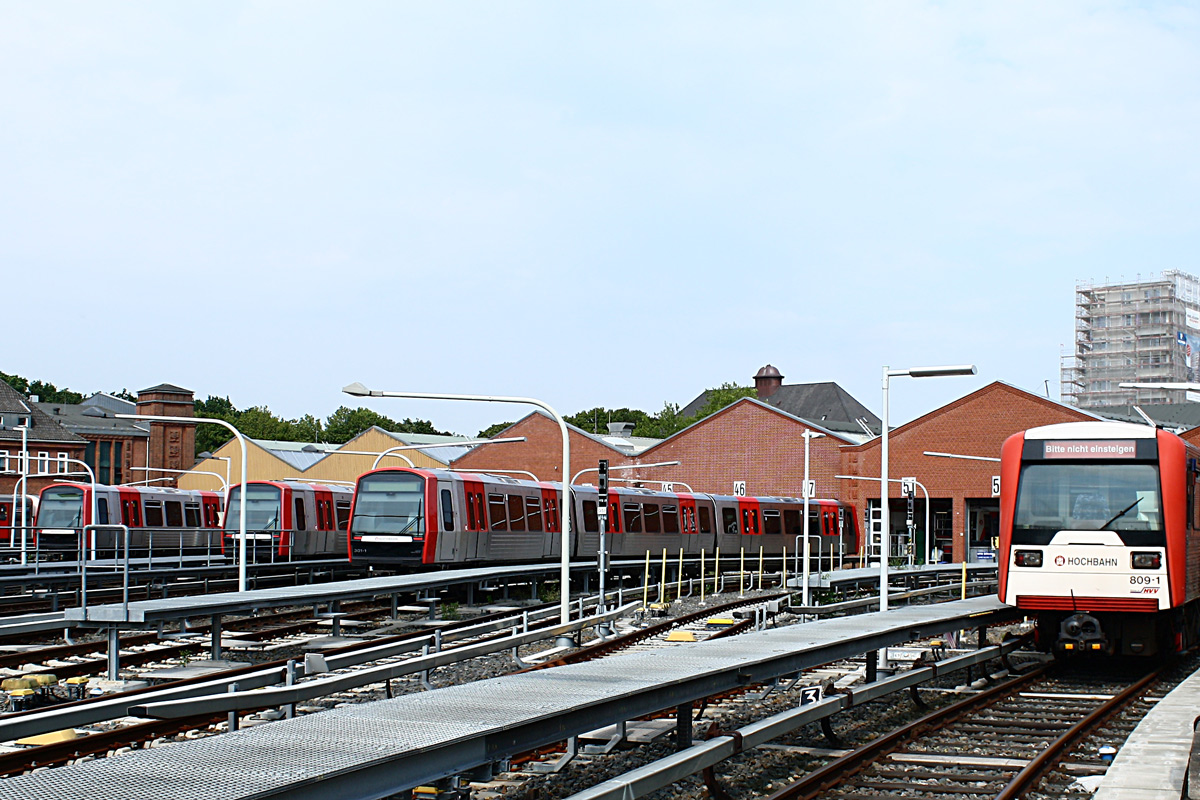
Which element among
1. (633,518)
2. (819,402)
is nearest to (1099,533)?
(633,518)

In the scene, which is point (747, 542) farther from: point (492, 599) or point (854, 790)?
point (854, 790)

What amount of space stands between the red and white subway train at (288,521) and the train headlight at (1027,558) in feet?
75.3

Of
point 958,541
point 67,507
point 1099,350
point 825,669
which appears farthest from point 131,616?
point 1099,350

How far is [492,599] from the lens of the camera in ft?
98.5

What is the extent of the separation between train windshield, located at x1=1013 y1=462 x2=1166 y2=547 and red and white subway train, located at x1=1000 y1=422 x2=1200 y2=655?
12 mm

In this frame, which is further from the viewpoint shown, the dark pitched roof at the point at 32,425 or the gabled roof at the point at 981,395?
the dark pitched roof at the point at 32,425

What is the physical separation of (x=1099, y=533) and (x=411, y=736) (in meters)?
10.8

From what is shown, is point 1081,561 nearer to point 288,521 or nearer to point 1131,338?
point 288,521

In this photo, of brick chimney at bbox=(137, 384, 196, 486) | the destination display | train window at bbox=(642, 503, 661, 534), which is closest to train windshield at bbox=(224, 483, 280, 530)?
train window at bbox=(642, 503, 661, 534)

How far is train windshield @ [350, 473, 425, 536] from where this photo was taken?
95.1ft

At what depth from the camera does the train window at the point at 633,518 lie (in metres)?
36.9

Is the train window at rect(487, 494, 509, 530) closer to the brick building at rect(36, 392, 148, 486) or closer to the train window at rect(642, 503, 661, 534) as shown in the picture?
the train window at rect(642, 503, 661, 534)

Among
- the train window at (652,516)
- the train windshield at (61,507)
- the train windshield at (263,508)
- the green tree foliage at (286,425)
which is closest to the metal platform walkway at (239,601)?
the train windshield at (263,508)

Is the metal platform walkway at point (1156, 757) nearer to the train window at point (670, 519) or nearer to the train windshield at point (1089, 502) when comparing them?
the train windshield at point (1089, 502)
